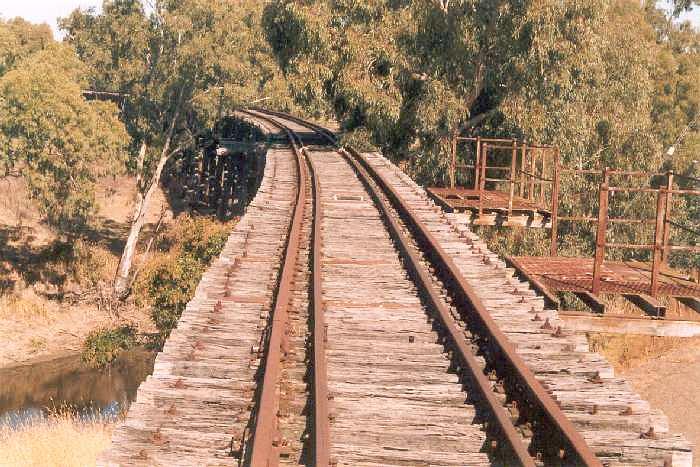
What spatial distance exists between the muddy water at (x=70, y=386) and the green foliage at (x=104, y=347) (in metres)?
0.33

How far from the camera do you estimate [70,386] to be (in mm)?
21688

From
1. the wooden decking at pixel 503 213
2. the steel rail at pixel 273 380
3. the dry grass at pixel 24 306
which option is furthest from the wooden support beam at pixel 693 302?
the dry grass at pixel 24 306

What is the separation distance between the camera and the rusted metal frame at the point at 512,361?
4.05 metres

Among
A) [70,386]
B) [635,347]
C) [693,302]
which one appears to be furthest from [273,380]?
[70,386]

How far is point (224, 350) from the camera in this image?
5.62 m

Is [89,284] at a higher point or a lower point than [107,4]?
lower

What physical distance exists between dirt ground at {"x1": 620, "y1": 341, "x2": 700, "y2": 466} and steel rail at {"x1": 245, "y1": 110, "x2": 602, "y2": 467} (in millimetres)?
5756

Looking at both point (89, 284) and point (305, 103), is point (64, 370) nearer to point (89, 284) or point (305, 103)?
point (89, 284)

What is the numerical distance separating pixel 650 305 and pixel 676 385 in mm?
6813

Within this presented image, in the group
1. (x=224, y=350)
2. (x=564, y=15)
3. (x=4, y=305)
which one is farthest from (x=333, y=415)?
(x=4, y=305)

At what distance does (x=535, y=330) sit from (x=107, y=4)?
26.5 metres

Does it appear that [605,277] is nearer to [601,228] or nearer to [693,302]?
[693,302]

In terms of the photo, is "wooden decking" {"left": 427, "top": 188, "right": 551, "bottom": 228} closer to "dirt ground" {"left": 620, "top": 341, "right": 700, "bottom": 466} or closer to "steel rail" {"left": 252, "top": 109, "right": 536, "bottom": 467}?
"dirt ground" {"left": 620, "top": 341, "right": 700, "bottom": 466}

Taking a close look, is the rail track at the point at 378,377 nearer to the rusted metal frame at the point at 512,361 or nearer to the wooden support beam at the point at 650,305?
the rusted metal frame at the point at 512,361
